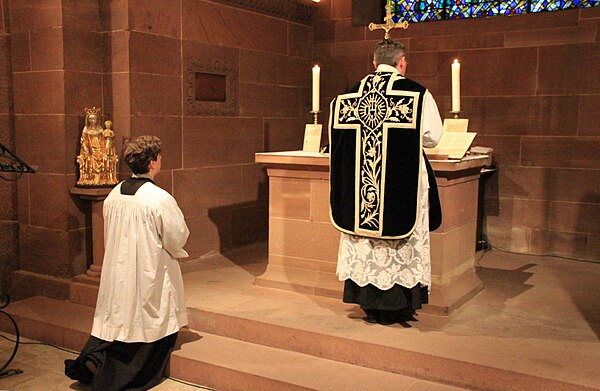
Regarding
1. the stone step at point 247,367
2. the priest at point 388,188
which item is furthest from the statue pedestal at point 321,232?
the stone step at point 247,367

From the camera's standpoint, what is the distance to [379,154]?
14.7ft

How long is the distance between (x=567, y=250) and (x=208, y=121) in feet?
12.2

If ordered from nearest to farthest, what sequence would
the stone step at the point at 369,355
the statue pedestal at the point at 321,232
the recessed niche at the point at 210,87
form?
the stone step at the point at 369,355, the statue pedestal at the point at 321,232, the recessed niche at the point at 210,87

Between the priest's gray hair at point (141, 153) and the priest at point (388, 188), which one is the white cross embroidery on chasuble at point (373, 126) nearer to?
the priest at point (388, 188)

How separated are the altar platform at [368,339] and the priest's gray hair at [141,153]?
129cm

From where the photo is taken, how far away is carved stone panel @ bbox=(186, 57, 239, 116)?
6403 mm

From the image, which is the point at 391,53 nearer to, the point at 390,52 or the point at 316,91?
the point at 390,52

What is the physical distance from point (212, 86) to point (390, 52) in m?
2.65

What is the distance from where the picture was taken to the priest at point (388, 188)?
4.38 metres

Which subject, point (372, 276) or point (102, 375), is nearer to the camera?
point (102, 375)

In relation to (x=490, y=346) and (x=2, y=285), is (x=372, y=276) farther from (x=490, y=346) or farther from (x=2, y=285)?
(x=2, y=285)

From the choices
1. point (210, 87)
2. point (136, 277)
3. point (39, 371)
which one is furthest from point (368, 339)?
point (210, 87)

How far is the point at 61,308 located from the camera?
5.57m

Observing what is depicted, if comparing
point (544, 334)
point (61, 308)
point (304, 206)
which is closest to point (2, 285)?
point (61, 308)
